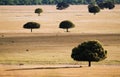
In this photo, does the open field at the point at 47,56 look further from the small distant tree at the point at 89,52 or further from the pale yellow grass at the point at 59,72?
the small distant tree at the point at 89,52

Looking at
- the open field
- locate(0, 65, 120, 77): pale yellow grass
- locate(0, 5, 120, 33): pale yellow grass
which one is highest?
locate(0, 65, 120, 77): pale yellow grass

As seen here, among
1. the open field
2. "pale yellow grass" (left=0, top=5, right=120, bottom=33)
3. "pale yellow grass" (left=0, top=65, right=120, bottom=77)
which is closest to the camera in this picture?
"pale yellow grass" (left=0, top=65, right=120, bottom=77)

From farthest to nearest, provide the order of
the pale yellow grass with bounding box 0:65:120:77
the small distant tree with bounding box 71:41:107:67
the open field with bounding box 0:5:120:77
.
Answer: the small distant tree with bounding box 71:41:107:67
the open field with bounding box 0:5:120:77
the pale yellow grass with bounding box 0:65:120:77

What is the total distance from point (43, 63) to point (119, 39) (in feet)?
101

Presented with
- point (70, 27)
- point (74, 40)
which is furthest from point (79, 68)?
point (70, 27)

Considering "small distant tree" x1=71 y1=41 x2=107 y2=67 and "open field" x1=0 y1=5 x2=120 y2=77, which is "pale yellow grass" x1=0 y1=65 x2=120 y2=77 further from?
"small distant tree" x1=71 y1=41 x2=107 y2=67

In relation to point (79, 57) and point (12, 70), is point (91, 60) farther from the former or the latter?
point (12, 70)

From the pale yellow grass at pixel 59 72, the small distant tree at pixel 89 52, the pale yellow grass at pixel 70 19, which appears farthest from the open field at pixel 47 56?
the pale yellow grass at pixel 70 19

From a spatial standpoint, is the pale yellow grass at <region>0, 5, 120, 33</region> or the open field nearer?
the open field

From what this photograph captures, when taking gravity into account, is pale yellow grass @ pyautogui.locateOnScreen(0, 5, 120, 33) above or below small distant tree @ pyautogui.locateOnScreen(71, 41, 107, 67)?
below

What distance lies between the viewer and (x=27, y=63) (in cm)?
5359

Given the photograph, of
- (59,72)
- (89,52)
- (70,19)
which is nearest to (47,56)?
(89,52)

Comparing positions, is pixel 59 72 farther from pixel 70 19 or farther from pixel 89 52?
pixel 70 19

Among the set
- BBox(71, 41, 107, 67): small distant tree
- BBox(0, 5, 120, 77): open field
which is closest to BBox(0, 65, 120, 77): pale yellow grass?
BBox(0, 5, 120, 77): open field
